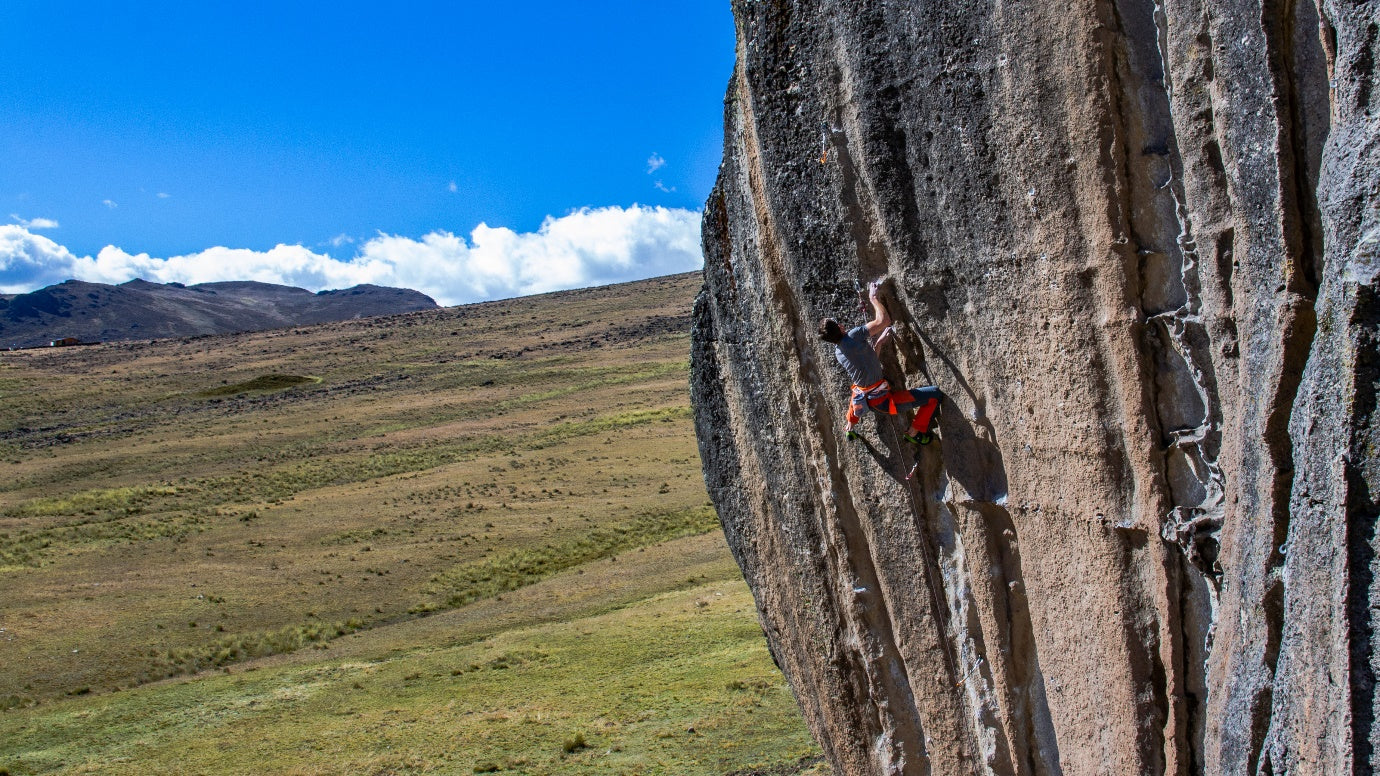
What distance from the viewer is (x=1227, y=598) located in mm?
6016

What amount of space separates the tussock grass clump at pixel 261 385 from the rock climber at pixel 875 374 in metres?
81.0

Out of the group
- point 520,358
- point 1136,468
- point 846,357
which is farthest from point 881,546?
point 520,358

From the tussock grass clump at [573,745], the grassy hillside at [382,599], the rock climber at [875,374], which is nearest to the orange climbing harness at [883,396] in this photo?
the rock climber at [875,374]

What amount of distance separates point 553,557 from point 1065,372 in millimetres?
Result: 24241

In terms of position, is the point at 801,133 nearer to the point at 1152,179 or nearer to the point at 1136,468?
the point at 1152,179

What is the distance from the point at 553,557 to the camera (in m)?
29.4

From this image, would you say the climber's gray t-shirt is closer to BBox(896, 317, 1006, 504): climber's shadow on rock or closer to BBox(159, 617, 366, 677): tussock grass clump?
BBox(896, 317, 1006, 504): climber's shadow on rock

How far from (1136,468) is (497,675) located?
48.4ft

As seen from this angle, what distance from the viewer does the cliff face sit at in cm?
496

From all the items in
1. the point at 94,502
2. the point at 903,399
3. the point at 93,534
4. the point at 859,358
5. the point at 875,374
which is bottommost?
the point at 93,534

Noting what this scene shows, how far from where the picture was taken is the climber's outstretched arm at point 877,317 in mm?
7219

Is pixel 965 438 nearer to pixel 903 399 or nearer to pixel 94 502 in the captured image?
pixel 903 399

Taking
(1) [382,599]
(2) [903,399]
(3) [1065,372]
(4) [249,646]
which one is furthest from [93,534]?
(3) [1065,372]

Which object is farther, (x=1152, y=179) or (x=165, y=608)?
(x=165, y=608)
